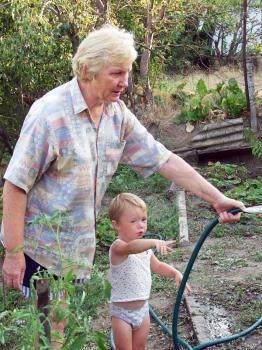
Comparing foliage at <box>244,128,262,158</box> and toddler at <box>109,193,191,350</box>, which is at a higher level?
foliage at <box>244,128,262,158</box>

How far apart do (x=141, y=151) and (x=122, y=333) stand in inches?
35.9

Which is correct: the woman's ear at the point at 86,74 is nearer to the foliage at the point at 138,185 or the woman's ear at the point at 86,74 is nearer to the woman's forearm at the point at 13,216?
the woman's forearm at the point at 13,216

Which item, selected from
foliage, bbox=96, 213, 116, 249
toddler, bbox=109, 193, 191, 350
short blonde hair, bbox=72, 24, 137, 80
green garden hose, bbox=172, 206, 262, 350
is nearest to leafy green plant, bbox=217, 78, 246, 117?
foliage, bbox=96, 213, 116, 249

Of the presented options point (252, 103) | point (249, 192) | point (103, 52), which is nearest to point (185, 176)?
point (103, 52)

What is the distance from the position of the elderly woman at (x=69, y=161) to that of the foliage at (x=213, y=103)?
816 cm

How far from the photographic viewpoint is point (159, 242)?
9.68 feet

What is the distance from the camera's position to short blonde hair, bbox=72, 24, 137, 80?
279 cm

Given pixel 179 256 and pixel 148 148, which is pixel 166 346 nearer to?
pixel 148 148

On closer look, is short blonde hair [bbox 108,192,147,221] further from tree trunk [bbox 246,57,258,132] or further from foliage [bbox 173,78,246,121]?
foliage [bbox 173,78,246,121]

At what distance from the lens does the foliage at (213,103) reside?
11.0m

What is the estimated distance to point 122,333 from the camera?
3418 millimetres

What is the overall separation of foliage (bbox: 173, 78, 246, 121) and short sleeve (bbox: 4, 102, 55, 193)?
8.44 m

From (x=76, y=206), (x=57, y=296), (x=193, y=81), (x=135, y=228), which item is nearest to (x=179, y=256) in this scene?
(x=135, y=228)

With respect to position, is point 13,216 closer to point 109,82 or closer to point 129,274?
point 109,82
